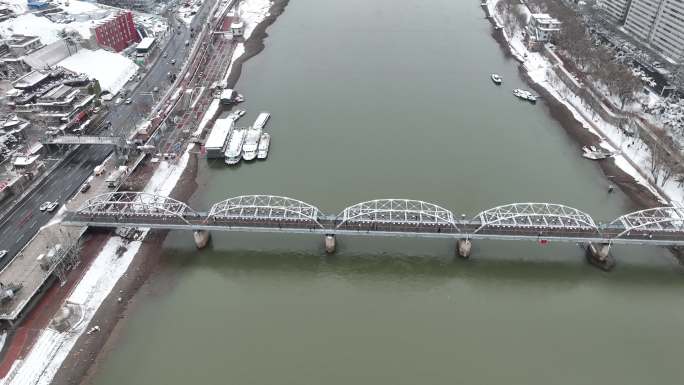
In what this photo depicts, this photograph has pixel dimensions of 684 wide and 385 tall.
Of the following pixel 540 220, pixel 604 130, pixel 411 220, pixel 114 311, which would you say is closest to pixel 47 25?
pixel 114 311

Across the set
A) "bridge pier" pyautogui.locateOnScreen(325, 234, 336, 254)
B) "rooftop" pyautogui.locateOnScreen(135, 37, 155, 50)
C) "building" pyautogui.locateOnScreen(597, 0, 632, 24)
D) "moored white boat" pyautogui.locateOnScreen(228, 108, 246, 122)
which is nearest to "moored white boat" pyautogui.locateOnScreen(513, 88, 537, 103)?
"building" pyautogui.locateOnScreen(597, 0, 632, 24)

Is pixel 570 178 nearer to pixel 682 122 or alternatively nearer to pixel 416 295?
pixel 682 122

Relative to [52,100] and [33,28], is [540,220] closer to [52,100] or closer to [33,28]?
[52,100]

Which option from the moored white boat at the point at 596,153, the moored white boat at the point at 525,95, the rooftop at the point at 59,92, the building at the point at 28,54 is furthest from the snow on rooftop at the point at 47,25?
the moored white boat at the point at 596,153

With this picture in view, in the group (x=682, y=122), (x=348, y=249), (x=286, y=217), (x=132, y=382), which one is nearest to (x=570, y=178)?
(x=682, y=122)

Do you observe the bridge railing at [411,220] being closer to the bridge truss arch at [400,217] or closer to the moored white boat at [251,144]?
the bridge truss arch at [400,217]

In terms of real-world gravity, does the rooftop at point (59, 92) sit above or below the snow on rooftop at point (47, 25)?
below

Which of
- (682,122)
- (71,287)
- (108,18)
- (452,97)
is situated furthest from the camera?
(108,18)
